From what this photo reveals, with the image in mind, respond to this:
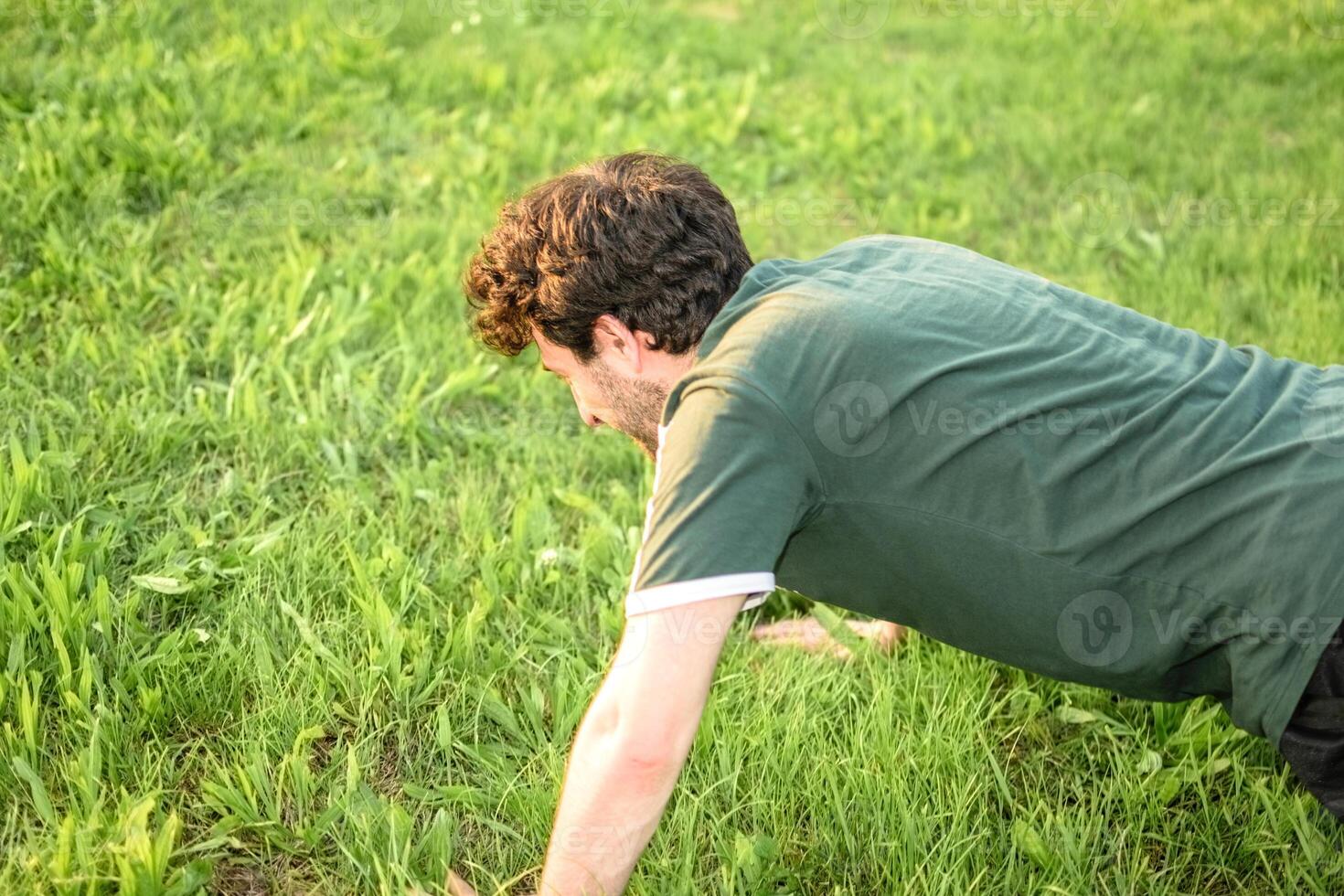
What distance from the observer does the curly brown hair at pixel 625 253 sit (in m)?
2.08

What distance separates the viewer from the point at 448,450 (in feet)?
10.7

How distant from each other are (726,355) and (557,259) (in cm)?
45

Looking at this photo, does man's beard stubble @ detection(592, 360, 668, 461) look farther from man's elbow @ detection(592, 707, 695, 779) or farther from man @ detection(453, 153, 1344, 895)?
man's elbow @ detection(592, 707, 695, 779)

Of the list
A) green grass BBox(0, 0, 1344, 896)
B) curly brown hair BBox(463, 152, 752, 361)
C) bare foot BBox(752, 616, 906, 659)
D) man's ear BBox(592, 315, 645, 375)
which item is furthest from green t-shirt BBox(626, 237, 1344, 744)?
bare foot BBox(752, 616, 906, 659)

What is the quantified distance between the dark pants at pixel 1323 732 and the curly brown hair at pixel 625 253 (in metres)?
1.17

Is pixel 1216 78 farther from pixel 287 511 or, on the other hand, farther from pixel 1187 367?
pixel 287 511

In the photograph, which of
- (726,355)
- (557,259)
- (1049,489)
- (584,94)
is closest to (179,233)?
(584,94)

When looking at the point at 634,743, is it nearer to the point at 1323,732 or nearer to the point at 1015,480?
the point at 1015,480

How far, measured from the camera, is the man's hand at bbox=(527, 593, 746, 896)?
168 cm

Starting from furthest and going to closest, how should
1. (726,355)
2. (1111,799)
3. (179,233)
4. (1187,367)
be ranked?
1. (179,233)
2. (1111,799)
3. (1187,367)
4. (726,355)

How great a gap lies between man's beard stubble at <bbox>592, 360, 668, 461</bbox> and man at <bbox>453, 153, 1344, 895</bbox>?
0.13 meters

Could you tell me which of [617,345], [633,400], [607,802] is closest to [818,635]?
[633,400]

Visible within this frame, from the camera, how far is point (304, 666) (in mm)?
2475

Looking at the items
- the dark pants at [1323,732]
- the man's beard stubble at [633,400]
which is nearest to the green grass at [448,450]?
the dark pants at [1323,732]
